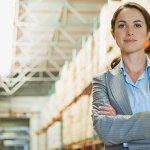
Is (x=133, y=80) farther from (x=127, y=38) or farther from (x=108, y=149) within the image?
(x=108, y=149)

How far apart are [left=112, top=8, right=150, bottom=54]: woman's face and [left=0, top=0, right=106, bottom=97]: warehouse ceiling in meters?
6.84

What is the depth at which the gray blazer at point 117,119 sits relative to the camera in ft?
7.15

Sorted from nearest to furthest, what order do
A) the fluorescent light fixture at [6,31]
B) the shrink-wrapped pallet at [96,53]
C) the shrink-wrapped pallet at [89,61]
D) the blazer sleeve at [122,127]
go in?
the blazer sleeve at [122,127], the shrink-wrapped pallet at [96,53], the shrink-wrapped pallet at [89,61], the fluorescent light fixture at [6,31]

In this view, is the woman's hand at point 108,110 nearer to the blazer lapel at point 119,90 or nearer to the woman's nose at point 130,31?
the blazer lapel at point 119,90

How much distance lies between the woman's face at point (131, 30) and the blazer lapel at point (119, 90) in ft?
0.43

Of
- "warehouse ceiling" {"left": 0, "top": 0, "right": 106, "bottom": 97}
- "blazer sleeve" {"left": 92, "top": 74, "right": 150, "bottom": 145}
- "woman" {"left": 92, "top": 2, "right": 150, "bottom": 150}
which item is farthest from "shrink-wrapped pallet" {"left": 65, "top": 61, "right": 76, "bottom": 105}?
"blazer sleeve" {"left": 92, "top": 74, "right": 150, "bottom": 145}

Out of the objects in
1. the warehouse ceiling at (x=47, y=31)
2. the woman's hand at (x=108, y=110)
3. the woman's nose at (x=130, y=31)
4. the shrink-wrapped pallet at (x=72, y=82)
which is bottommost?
the woman's hand at (x=108, y=110)

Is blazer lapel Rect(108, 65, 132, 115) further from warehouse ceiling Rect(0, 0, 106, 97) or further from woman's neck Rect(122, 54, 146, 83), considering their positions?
warehouse ceiling Rect(0, 0, 106, 97)

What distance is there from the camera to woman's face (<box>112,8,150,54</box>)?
7.59 feet

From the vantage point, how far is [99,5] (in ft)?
37.3

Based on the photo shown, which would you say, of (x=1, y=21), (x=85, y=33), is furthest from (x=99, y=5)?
(x=1, y=21)

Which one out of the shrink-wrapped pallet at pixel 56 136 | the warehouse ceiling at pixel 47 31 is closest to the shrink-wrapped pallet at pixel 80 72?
the warehouse ceiling at pixel 47 31

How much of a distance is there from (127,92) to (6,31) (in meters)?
6.35

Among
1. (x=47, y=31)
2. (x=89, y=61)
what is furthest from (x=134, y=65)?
(x=47, y=31)
